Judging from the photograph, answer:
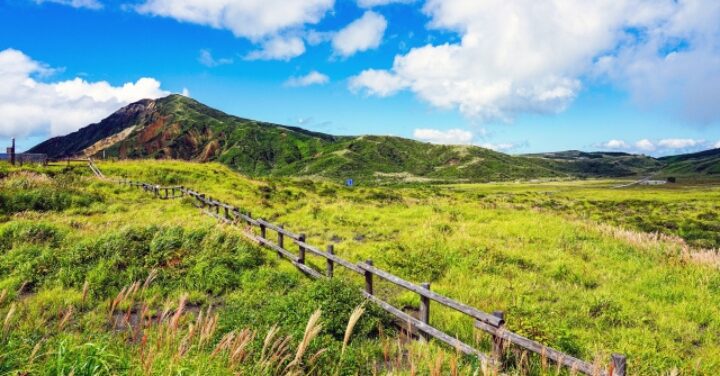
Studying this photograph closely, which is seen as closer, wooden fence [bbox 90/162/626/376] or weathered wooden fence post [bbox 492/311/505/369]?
wooden fence [bbox 90/162/626/376]

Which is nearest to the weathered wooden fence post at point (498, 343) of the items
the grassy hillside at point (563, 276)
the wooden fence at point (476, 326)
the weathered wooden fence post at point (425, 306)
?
the wooden fence at point (476, 326)

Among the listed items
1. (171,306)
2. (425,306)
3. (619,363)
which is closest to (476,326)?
(425,306)

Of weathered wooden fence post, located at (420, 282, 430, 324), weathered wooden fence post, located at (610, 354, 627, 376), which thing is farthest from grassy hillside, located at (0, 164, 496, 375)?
weathered wooden fence post, located at (610, 354, 627, 376)

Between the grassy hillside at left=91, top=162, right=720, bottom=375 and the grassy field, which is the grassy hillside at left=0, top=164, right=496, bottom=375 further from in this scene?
the grassy hillside at left=91, top=162, right=720, bottom=375

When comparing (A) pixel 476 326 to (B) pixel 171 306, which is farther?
(A) pixel 476 326

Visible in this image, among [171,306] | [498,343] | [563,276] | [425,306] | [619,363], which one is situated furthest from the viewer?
[563,276]

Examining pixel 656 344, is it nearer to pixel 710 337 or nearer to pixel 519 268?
pixel 710 337

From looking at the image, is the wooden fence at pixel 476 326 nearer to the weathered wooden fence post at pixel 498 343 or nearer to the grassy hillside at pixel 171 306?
the weathered wooden fence post at pixel 498 343

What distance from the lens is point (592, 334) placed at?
836 centimetres

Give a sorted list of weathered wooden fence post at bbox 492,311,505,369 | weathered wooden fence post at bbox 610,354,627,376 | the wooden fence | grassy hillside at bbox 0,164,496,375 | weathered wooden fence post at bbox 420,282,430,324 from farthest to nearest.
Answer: weathered wooden fence post at bbox 420,282,430,324, weathered wooden fence post at bbox 492,311,505,369, the wooden fence, weathered wooden fence post at bbox 610,354,627,376, grassy hillside at bbox 0,164,496,375

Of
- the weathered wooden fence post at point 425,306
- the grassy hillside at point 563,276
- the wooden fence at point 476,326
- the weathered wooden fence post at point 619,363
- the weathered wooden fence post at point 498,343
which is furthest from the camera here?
the grassy hillside at point 563,276

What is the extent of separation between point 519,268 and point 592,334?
4874mm

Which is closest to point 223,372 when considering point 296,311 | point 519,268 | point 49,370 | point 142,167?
point 49,370

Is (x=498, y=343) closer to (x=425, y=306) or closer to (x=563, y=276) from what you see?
(x=425, y=306)
